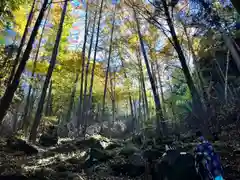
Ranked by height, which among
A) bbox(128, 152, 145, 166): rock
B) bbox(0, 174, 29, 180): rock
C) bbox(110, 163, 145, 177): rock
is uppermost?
bbox(128, 152, 145, 166): rock

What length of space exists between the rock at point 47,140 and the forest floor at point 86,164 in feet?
6.64

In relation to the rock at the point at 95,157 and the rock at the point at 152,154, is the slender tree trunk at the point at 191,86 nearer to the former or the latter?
the rock at the point at 152,154

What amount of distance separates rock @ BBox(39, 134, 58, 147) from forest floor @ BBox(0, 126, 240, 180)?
6.64ft

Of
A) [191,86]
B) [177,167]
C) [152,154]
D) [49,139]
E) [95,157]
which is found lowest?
[177,167]

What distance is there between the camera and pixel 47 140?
11.0 m

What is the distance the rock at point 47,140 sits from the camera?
10703mm

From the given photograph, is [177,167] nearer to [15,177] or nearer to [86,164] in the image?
[86,164]

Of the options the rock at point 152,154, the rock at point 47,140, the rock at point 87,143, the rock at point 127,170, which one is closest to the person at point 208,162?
the rock at point 127,170

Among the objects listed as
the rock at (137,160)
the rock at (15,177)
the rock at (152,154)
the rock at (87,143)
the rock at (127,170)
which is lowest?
the rock at (15,177)

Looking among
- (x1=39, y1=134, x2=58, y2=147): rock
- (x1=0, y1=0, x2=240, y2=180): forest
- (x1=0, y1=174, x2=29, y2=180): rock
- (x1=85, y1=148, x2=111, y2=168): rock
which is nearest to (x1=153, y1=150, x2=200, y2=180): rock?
(x1=0, y1=0, x2=240, y2=180): forest

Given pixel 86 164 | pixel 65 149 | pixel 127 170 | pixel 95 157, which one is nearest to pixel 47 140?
pixel 65 149

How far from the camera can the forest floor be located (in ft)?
18.3

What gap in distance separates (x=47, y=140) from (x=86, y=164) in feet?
14.9

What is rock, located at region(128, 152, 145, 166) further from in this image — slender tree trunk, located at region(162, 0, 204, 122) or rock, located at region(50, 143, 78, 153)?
rock, located at region(50, 143, 78, 153)
